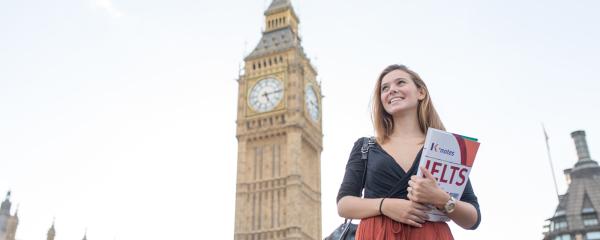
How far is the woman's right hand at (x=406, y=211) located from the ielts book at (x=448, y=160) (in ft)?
0.24

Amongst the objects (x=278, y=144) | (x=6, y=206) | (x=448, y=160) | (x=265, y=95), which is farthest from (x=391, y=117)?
(x=6, y=206)

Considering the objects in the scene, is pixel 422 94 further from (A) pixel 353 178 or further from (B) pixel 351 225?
(B) pixel 351 225

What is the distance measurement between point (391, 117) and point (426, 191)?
0.93m

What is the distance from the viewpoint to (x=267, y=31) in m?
60.3

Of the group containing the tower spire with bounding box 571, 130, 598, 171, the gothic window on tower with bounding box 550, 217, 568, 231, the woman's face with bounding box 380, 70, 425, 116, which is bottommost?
the woman's face with bounding box 380, 70, 425, 116

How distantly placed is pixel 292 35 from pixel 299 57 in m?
3.05

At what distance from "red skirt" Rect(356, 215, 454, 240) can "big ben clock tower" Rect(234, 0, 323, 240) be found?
4505cm

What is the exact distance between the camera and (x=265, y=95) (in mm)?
54625

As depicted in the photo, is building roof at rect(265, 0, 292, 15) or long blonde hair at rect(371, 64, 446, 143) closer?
long blonde hair at rect(371, 64, 446, 143)

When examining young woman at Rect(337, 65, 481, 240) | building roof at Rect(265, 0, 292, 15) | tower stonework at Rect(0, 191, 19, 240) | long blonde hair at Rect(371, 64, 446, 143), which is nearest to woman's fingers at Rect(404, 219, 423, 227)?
young woman at Rect(337, 65, 481, 240)

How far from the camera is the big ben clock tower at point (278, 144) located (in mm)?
50156

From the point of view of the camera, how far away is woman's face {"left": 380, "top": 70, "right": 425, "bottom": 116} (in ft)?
A: 13.5

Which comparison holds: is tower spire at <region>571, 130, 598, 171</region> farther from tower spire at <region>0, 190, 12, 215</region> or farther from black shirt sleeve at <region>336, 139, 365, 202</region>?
black shirt sleeve at <region>336, 139, 365, 202</region>

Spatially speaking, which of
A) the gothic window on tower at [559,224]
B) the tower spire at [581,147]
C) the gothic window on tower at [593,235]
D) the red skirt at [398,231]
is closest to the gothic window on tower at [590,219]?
the gothic window on tower at [593,235]
